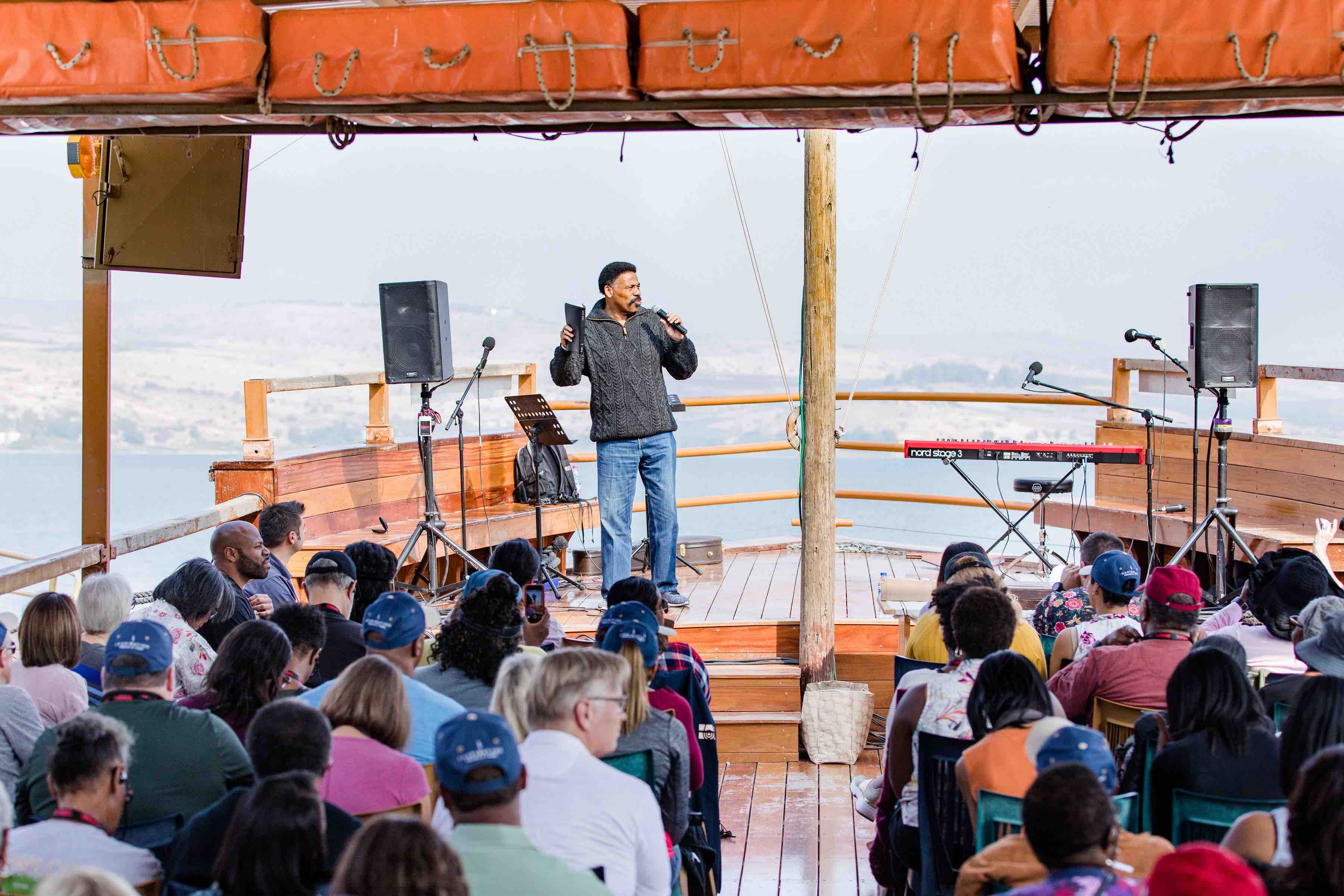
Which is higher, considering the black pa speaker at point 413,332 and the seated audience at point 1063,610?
the black pa speaker at point 413,332

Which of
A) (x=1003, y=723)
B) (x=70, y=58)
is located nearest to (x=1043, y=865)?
(x=1003, y=723)

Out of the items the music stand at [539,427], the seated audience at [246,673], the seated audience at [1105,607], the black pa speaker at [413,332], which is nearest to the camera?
the seated audience at [246,673]

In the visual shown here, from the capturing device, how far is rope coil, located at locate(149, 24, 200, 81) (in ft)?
9.39

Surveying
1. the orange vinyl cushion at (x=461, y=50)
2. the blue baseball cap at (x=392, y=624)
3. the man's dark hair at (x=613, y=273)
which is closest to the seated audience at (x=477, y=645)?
the blue baseball cap at (x=392, y=624)

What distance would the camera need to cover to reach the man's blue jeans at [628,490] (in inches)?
219

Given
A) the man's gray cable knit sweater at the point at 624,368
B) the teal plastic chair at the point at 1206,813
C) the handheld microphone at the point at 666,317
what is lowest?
the teal plastic chair at the point at 1206,813

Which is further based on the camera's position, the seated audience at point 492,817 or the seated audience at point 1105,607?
the seated audience at point 1105,607

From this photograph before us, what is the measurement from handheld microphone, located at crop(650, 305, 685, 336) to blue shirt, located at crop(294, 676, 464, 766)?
3.00 m

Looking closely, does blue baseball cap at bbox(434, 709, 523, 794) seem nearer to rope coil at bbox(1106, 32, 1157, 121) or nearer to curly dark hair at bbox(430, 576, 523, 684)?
curly dark hair at bbox(430, 576, 523, 684)

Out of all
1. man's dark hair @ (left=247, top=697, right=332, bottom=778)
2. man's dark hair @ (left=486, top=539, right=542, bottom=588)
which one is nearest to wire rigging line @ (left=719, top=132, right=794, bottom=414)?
man's dark hair @ (left=486, top=539, right=542, bottom=588)

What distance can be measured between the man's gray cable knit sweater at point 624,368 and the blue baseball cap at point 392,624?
103 inches

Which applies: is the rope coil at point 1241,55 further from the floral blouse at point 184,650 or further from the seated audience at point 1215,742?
the floral blouse at point 184,650

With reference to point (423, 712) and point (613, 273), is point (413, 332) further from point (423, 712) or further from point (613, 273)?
point (423, 712)

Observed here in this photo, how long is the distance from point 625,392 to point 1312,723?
12.0 ft
